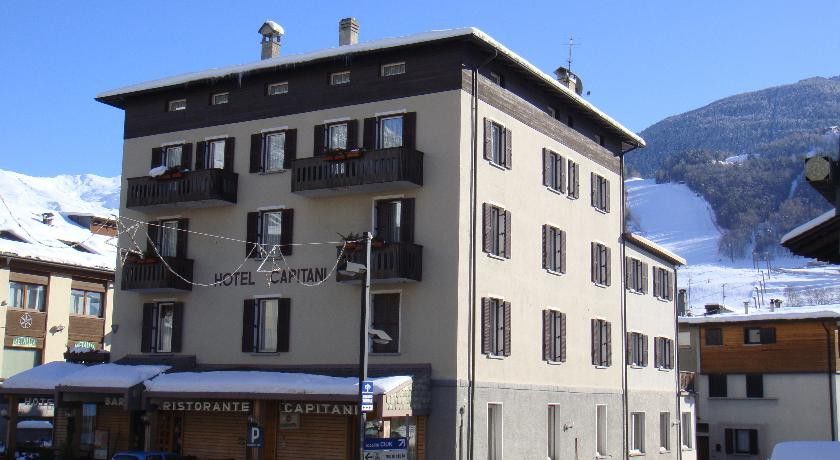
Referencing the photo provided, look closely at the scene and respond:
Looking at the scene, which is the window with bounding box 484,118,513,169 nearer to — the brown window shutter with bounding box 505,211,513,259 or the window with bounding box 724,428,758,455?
the brown window shutter with bounding box 505,211,513,259

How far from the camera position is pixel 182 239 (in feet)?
132

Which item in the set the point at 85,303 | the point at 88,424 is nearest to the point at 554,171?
the point at 88,424

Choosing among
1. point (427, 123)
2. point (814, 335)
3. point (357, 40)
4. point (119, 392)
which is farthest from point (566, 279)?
point (814, 335)

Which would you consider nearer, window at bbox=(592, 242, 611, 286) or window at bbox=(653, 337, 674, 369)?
window at bbox=(592, 242, 611, 286)

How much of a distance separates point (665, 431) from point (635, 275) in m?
7.77

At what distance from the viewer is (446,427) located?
3309 cm

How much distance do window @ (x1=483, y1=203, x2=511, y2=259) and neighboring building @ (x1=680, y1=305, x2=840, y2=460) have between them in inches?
1097

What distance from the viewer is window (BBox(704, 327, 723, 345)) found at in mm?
61656

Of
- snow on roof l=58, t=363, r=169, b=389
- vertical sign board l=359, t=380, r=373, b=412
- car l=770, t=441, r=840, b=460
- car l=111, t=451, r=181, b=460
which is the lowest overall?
car l=111, t=451, r=181, b=460

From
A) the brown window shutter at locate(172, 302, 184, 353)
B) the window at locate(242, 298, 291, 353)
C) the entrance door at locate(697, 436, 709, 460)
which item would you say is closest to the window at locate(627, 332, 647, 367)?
the entrance door at locate(697, 436, 709, 460)

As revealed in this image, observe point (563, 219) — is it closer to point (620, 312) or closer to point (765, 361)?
point (620, 312)

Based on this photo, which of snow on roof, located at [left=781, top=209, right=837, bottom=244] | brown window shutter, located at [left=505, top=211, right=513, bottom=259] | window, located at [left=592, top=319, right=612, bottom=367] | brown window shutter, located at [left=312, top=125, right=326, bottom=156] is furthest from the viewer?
window, located at [left=592, top=319, right=612, bottom=367]

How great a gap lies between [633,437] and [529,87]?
54.4ft

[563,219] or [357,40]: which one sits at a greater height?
[357,40]
